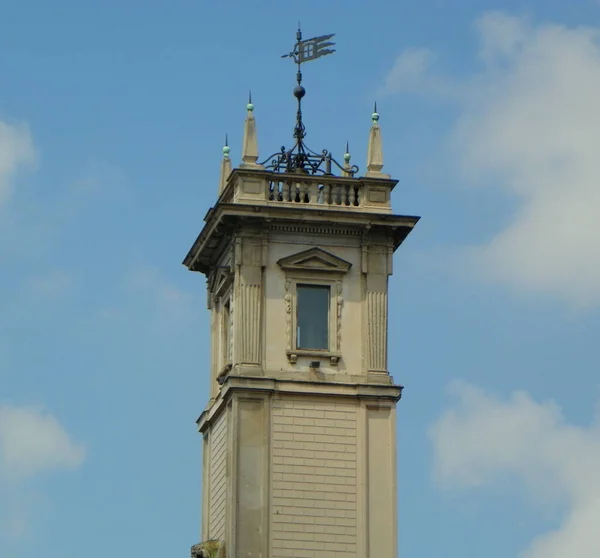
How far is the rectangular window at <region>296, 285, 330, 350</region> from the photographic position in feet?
255

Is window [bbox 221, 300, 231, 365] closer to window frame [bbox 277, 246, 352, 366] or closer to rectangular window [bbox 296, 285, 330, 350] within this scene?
window frame [bbox 277, 246, 352, 366]

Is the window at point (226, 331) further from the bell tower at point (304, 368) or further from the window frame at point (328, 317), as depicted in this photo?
the window frame at point (328, 317)

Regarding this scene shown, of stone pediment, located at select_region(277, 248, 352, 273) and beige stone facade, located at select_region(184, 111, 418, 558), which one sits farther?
stone pediment, located at select_region(277, 248, 352, 273)

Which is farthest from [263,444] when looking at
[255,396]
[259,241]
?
[259,241]

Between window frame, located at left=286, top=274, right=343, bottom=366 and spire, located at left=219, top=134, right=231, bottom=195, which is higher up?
spire, located at left=219, top=134, right=231, bottom=195

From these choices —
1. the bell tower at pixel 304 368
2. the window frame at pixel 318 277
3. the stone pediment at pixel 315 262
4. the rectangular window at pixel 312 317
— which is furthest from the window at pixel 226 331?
the stone pediment at pixel 315 262

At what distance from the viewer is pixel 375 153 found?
79.8m

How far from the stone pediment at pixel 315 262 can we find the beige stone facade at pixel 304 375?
0.03m

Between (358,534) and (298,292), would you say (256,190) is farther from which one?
(358,534)

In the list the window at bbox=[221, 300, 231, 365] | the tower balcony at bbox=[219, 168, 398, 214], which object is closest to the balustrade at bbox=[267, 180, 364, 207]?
the tower balcony at bbox=[219, 168, 398, 214]

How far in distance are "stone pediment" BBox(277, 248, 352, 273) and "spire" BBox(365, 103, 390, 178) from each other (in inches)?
128

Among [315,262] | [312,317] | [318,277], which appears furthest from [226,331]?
[315,262]

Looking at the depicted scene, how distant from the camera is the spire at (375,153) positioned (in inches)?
3125

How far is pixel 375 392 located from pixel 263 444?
3954mm
